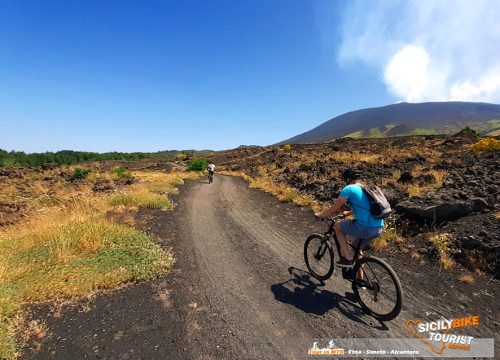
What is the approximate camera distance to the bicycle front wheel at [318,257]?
22.0 feet

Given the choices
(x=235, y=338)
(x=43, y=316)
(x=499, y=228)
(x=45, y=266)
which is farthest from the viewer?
(x=499, y=228)

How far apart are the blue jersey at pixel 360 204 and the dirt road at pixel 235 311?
1.74 m

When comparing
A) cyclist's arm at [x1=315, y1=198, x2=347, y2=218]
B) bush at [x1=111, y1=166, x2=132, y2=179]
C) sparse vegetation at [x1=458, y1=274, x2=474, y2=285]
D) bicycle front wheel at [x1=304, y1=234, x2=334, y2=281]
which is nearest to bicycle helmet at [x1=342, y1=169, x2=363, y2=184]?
cyclist's arm at [x1=315, y1=198, x2=347, y2=218]

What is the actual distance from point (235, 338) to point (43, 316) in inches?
135


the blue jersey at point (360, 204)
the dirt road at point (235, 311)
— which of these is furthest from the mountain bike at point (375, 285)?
the blue jersey at point (360, 204)

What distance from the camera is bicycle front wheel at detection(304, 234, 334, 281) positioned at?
6706 millimetres

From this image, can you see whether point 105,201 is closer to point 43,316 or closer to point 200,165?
point 43,316

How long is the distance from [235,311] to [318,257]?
2.56 meters

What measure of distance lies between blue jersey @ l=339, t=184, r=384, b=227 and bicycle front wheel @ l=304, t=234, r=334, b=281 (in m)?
1.41

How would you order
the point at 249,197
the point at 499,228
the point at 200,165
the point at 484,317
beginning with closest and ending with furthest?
the point at 484,317 < the point at 499,228 < the point at 249,197 < the point at 200,165

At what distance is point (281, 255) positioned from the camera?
8375mm

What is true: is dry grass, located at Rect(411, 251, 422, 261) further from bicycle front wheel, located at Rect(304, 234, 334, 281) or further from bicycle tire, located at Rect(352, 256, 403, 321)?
bicycle tire, located at Rect(352, 256, 403, 321)

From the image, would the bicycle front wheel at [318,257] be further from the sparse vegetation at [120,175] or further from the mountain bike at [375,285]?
the sparse vegetation at [120,175]

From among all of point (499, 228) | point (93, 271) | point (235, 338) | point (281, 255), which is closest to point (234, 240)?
point (281, 255)
